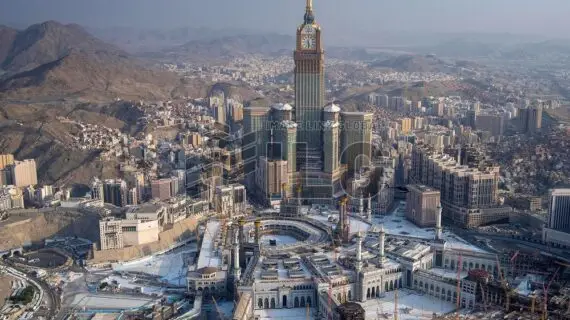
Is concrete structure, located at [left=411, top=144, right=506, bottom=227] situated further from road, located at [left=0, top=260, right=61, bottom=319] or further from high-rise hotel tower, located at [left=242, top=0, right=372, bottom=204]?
road, located at [left=0, top=260, right=61, bottom=319]

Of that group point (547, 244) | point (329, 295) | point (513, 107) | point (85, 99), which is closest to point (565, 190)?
point (547, 244)

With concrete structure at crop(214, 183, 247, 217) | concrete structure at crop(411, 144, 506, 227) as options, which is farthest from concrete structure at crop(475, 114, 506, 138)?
concrete structure at crop(214, 183, 247, 217)

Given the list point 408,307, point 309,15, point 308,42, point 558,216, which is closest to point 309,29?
point 308,42

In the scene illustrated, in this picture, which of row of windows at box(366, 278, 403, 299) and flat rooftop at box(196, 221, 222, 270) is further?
flat rooftop at box(196, 221, 222, 270)

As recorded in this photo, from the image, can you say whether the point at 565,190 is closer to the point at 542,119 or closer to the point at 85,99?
the point at 542,119

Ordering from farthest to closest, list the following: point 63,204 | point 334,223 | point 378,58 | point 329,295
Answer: point 378,58 → point 63,204 → point 334,223 → point 329,295

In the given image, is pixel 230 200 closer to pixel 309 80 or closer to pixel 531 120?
pixel 309 80
